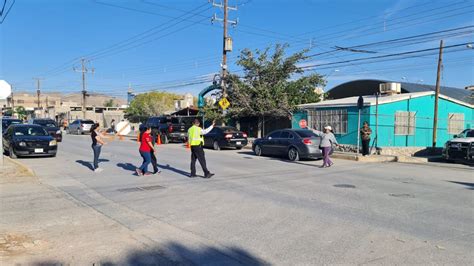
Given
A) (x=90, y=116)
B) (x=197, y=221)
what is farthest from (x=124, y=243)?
(x=90, y=116)

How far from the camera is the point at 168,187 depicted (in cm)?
1064

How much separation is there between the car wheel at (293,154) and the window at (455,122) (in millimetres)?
13724

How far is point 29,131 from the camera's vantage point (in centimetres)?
1866

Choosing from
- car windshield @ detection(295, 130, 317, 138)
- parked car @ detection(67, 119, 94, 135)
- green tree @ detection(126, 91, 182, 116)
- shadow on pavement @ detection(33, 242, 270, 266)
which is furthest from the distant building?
green tree @ detection(126, 91, 182, 116)

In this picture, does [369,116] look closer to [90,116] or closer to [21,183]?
[21,183]

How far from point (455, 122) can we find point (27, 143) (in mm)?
24094

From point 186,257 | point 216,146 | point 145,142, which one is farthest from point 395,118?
point 186,257

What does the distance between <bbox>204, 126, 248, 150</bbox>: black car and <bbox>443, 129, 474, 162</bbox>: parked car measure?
10240 millimetres

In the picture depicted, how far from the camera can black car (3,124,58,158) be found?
17.4 meters

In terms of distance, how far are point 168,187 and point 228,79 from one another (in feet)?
68.4

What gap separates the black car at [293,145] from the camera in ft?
56.5

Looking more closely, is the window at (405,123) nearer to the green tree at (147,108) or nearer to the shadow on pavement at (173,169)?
the shadow on pavement at (173,169)

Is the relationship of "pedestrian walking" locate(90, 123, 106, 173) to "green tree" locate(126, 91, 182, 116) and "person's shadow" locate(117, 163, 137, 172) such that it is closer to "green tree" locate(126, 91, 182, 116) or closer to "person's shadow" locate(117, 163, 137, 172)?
"person's shadow" locate(117, 163, 137, 172)

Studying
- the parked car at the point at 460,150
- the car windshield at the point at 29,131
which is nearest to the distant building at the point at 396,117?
the parked car at the point at 460,150
